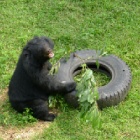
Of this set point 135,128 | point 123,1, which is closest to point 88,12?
point 123,1

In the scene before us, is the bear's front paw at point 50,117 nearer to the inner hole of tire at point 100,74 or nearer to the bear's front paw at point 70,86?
the bear's front paw at point 70,86

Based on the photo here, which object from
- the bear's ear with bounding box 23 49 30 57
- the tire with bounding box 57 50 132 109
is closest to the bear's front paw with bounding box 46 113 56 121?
the tire with bounding box 57 50 132 109

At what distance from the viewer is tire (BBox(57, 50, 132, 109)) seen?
6.73 m

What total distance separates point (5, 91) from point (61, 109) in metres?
1.08

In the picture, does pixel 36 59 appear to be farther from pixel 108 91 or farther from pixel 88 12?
pixel 88 12

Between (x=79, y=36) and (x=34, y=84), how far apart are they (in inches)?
88.7

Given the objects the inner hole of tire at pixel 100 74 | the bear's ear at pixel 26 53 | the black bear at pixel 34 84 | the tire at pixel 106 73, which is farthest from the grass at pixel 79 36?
the bear's ear at pixel 26 53

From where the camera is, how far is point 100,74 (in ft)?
24.6

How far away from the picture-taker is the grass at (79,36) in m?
6.56

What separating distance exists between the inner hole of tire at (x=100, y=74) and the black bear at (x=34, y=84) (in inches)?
24.4

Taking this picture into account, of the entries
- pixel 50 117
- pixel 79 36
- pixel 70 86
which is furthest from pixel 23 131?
pixel 79 36

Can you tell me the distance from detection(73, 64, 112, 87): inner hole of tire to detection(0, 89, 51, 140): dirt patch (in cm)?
111

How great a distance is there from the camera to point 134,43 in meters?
8.34

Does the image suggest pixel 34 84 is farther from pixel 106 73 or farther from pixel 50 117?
pixel 106 73
